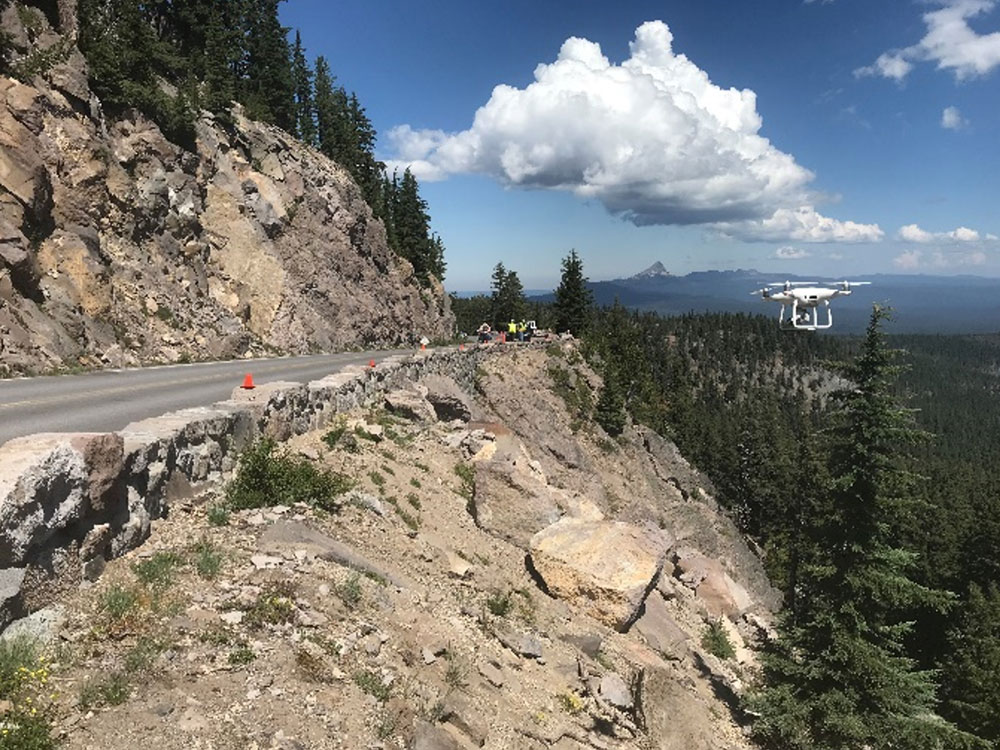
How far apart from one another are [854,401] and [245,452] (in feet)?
44.5

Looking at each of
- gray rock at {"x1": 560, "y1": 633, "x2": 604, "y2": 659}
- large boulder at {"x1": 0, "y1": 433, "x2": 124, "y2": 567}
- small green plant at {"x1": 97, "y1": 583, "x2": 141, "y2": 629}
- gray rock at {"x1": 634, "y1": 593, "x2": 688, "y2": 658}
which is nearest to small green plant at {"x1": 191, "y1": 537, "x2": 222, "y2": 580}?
small green plant at {"x1": 97, "y1": 583, "x2": 141, "y2": 629}

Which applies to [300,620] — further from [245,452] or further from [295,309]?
[295,309]

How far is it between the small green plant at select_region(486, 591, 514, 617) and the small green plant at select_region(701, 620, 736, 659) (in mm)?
8587

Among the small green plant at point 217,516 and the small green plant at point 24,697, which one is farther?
the small green plant at point 217,516

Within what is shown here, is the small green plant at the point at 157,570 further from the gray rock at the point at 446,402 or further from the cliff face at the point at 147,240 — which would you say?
the gray rock at the point at 446,402

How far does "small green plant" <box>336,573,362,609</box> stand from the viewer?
8011 millimetres

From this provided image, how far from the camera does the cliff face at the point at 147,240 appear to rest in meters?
22.6

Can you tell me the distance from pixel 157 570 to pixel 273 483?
10.8 ft

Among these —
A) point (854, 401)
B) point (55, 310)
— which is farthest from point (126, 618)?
point (55, 310)

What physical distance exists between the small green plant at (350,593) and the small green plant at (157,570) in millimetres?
1892

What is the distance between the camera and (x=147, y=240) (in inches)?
1254

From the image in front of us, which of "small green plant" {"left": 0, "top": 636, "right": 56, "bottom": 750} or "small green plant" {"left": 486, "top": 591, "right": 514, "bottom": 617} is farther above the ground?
"small green plant" {"left": 0, "top": 636, "right": 56, "bottom": 750}

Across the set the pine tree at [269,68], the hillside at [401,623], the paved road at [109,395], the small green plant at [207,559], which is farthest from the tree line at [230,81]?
the small green plant at [207,559]

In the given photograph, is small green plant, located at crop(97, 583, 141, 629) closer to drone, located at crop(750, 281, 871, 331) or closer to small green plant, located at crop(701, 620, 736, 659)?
small green plant, located at crop(701, 620, 736, 659)
